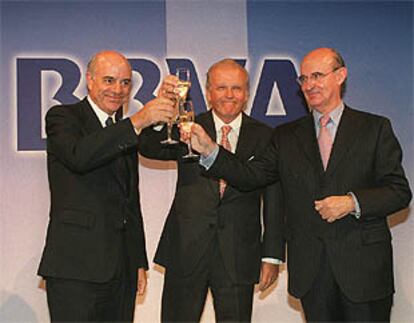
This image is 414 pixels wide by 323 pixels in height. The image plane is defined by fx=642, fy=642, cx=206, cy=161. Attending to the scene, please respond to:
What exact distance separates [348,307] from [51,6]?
3.08 m

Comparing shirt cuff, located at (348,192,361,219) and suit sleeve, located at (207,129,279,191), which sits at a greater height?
suit sleeve, located at (207,129,279,191)

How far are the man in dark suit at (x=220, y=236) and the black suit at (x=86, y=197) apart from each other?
436 millimetres

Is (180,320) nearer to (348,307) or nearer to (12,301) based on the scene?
(348,307)

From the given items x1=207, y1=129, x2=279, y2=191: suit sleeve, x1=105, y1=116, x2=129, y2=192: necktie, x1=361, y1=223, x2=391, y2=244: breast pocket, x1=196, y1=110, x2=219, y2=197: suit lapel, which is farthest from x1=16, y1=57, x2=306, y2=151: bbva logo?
x1=361, y1=223, x2=391, y2=244: breast pocket

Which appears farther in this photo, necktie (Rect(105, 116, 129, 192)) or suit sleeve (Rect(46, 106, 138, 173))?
necktie (Rect(105, 116, 129, 192))

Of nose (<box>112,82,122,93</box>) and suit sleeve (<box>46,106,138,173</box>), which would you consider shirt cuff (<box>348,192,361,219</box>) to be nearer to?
suit sleeve (<box>46,106,138,173</box>)

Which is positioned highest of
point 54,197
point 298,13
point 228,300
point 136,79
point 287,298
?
point 298,13

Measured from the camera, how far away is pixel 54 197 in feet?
10.5

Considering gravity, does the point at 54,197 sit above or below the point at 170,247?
above

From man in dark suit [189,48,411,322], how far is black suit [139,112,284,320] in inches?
12.7

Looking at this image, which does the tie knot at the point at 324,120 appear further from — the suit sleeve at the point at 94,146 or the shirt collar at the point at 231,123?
the suit sleeve at the point at 94,146

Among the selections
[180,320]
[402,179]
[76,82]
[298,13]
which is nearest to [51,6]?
[76,82]

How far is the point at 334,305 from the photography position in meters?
3.13

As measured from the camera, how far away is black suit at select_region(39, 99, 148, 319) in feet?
9.94
